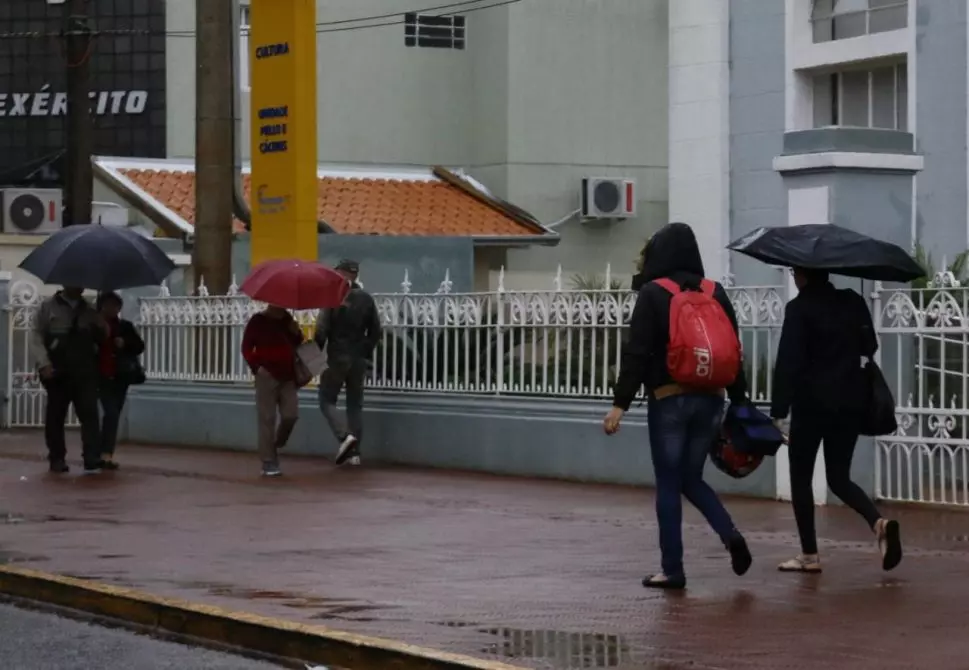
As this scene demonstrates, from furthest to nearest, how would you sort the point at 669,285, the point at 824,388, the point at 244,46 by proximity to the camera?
the point at 244,46
the point at 824,388
the point at 669,285

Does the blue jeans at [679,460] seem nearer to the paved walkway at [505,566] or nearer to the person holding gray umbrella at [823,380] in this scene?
the paved walkway at [505,566]

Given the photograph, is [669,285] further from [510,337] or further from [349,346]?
[349,346]

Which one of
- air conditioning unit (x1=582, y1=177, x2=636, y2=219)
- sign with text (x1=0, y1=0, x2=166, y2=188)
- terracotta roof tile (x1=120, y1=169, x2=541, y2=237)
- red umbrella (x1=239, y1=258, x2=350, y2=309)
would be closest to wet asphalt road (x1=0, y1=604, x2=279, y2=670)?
red umbrella (x1=239, y1=258, x2=350, y2=309)

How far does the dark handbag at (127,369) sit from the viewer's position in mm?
17266

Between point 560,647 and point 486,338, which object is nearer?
point 560,647

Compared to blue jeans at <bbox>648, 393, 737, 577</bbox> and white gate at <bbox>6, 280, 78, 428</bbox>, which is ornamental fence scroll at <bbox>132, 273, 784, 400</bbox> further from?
blue jeans at <bbox>648, 393, 737, 577</bbox>

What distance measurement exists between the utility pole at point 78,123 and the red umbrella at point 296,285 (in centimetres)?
688

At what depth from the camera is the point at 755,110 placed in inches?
891

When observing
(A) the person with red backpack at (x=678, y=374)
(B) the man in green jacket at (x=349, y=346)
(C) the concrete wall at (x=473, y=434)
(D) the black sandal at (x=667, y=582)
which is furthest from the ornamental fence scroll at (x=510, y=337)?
(D) the black sandal at (x=667, y=582)

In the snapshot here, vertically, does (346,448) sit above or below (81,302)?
below

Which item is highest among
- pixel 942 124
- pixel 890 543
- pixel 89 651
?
pixel 942 124

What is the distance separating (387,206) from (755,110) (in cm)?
998

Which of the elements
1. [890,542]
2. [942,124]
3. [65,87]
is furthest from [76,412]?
[65,87]

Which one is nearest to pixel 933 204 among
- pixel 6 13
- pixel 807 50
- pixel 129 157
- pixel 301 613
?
pixel 807 50
